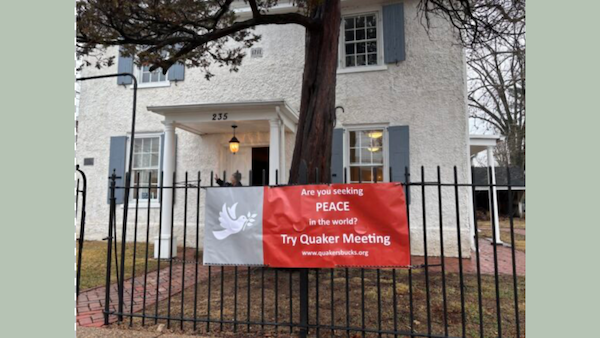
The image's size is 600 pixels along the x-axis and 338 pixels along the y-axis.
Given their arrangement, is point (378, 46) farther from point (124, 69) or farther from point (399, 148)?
point (124, 69)

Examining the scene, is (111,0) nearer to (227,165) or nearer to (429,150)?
(227,165)

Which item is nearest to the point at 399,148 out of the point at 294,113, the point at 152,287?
the point at 294,113

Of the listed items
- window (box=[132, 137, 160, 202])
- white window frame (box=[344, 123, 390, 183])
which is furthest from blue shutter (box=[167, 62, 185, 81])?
white window frame (box=[344, 123, 390, 183])

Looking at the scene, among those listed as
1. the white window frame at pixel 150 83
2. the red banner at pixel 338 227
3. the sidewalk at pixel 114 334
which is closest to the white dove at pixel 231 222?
the red banner at pixel 338 227

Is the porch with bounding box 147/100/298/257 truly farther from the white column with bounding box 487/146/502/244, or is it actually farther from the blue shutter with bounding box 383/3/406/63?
the white column with bounding box 487/146/502/244

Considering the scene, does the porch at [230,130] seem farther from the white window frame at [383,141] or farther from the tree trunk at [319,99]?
the white window frame at [383,141]

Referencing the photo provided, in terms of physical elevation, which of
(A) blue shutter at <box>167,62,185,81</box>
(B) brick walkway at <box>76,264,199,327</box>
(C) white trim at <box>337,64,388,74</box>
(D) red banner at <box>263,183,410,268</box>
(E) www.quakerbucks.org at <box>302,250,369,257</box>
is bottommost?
(B) brick walkway at <box>76,264,199,327</box>

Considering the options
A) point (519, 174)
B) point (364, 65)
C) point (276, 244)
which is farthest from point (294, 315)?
point (519, 174)

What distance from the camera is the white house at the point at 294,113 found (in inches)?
340

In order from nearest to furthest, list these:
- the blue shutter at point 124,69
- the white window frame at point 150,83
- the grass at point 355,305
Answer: the grass at point 355,305, the white window frame at point 150,83, the blue shutter at point 124,69

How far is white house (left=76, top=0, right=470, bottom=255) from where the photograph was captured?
8.65 meters

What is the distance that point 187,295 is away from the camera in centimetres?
521

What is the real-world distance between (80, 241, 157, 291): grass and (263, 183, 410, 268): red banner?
12.9 ft

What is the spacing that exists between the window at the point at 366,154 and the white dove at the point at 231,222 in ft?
19.4
